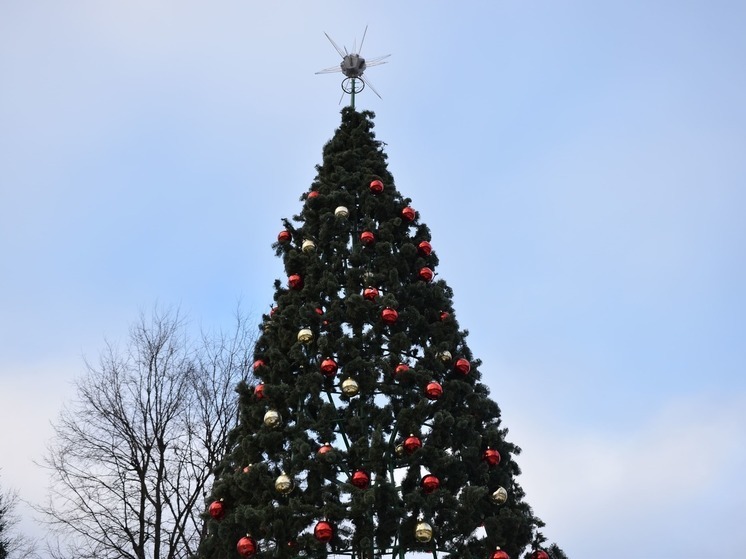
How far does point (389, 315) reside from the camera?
6863 millimetres

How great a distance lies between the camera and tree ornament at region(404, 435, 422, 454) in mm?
6098

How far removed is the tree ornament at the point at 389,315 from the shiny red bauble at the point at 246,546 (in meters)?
2.60

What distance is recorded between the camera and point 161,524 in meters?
11.5

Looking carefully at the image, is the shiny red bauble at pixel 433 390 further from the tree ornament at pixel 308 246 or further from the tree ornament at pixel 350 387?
the tree ornament at pixel 308 246

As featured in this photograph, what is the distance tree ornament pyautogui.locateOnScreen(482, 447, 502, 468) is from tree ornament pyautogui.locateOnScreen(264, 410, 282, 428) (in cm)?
222

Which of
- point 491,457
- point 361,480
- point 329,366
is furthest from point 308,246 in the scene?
point 491,457

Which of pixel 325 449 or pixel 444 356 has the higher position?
pixel 444 356

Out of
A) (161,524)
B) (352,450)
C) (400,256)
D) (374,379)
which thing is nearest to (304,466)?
(352,450)

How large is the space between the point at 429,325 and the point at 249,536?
3008 millimetres

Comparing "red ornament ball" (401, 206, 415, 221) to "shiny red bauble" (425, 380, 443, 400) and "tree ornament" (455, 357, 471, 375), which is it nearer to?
"tree ornament" (455, 357, 471, 375)

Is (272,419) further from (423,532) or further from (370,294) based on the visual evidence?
(423,532)

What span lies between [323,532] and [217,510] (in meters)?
1.35

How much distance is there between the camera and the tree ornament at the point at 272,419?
21.7ft

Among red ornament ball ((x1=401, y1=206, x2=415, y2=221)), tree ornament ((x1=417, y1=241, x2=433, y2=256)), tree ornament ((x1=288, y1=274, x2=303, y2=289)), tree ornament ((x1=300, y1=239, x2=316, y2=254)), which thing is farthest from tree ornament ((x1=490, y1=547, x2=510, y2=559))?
red ornament ball ((x1=401, y1=206, x2=415, y2=221))
